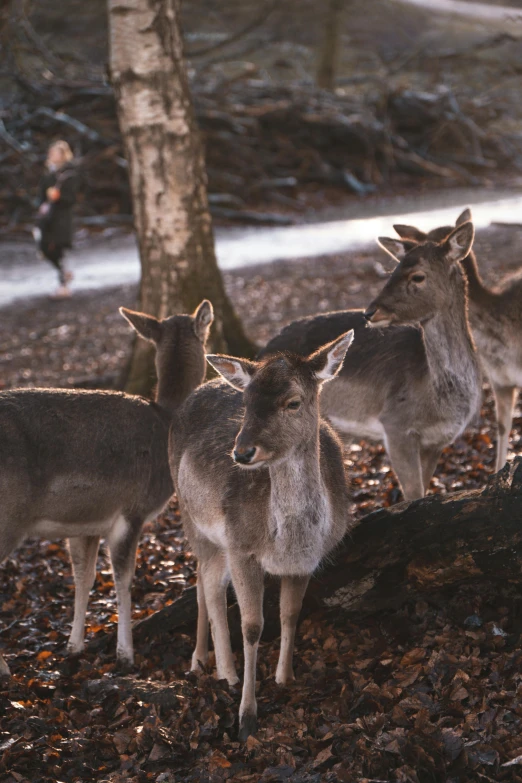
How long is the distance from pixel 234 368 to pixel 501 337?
343 centimetres

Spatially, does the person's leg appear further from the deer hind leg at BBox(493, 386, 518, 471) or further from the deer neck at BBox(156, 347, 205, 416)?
the deer hind leg at BBox(493, 386, 518, 471)

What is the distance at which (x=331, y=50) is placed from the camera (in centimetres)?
2633

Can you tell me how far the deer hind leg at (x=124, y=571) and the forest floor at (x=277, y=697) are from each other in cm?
12

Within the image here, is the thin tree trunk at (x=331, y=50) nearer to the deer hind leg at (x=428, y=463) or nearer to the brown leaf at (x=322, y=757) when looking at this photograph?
the deer hind leg at (x=428, y=463)

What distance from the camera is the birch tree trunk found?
28.1 feet

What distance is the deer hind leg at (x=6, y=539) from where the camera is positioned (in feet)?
17.2

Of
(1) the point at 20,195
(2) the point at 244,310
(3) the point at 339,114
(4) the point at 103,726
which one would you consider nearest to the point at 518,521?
(4) the point at 103,726

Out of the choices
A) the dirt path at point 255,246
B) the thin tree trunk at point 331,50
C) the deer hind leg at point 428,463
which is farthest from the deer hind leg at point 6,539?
the thin tree trunk at point 331,50

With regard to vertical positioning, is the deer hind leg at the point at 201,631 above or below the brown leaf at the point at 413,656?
below

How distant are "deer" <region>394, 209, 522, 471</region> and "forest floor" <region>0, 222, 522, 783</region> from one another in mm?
728

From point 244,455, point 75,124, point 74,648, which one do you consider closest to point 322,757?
point 244,455

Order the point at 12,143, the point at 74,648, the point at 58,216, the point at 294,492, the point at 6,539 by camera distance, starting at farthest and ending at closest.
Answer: the point at 12,143, the point at 58,216, the point at 74,648, the point at 6,539, the point at 294,492

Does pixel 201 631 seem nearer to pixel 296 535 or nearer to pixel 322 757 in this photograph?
pixel 296 535

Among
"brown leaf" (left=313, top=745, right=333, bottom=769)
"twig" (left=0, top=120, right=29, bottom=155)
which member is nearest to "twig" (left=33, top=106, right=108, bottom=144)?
"twig" (left=0, top=120, right=29, bottom=155)
